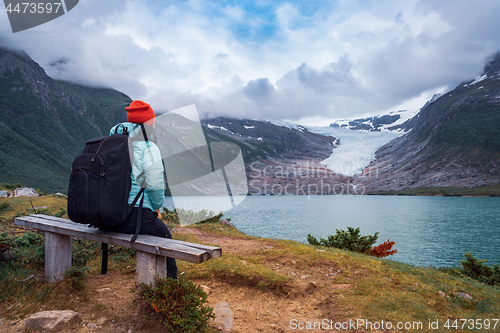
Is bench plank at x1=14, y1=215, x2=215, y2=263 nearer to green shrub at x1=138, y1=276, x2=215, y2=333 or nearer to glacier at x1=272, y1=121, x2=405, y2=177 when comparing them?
green shrub at x1=138, y1=276, x2=215, y2=333

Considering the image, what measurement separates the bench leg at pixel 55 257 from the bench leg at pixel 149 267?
5.77ft

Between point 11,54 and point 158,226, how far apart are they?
256 metres

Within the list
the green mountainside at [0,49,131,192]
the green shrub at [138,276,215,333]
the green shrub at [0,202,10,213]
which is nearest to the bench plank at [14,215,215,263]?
the green shrub at [138,276,215,333]

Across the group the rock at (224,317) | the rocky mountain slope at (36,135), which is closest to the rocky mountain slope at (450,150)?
the rocky mountain slope at (36,135)

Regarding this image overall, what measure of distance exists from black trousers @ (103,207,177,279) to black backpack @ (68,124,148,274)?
20 centimetres

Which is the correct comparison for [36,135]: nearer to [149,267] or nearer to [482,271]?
[149,267]

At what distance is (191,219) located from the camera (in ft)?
47.4

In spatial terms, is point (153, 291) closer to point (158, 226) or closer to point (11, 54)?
point (158, 226)

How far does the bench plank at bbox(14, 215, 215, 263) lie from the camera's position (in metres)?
3.18

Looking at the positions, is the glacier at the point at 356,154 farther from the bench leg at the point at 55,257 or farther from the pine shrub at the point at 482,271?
the bench leg at the point at 55,257

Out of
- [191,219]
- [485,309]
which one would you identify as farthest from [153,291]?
[191,219]

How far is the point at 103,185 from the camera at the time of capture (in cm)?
331

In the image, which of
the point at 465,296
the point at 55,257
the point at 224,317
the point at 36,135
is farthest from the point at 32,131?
the point at 465,296

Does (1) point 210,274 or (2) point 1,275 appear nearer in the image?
(2) point 1,275
